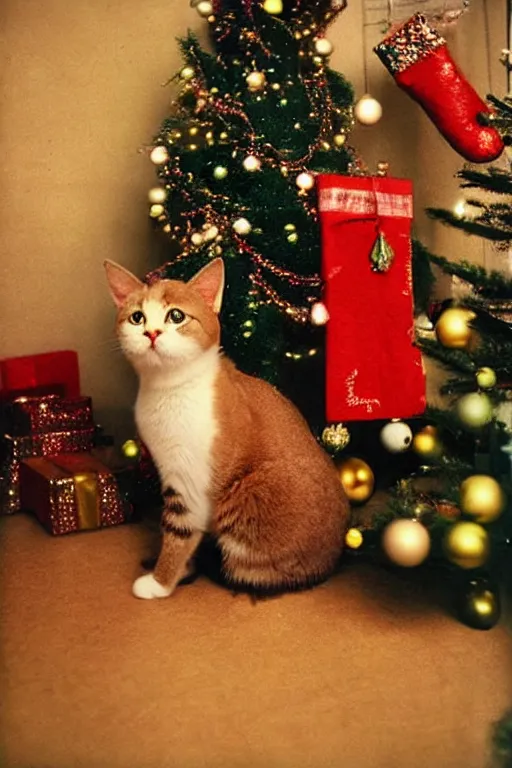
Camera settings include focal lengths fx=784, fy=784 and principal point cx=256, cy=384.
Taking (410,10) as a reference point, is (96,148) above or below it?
below

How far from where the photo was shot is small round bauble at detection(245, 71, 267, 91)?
1.76 meters

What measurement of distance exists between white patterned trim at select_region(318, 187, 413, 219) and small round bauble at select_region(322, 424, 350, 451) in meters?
0.50

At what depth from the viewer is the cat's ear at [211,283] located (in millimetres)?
1426

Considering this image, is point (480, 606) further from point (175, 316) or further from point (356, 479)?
point (175, 316)

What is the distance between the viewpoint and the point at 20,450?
1920mm

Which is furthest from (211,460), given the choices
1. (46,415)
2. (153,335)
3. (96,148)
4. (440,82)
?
(96,148)

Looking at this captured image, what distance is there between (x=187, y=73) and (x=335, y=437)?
919mm

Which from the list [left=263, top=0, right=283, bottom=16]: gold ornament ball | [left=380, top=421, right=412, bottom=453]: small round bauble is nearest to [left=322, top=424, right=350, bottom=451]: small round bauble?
[left=380, top=421, right=412, bottom=453]: small round bauble

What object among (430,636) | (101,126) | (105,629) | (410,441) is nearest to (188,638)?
(105,629)

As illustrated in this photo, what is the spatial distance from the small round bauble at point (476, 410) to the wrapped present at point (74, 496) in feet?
2.87

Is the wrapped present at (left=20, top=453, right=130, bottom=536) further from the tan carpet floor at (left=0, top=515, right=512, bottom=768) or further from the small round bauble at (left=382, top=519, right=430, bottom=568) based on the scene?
the small round bauble at (left=382, top=519, right=430, bottom=568)

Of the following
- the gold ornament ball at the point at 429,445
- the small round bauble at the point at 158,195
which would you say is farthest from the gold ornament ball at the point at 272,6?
the gold ornament ball at the point at 429,445

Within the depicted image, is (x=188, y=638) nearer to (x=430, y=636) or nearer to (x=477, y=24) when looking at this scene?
(x=430, y=636)

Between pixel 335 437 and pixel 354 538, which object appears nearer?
pixel 354 538
